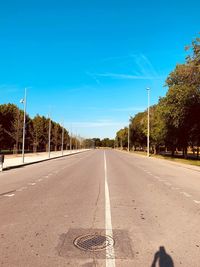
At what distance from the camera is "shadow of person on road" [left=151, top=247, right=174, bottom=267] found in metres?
4.95

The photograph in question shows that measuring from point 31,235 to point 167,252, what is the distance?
2.57m

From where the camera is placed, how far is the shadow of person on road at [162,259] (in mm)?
4948

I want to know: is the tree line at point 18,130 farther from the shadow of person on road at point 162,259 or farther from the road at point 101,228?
the shadow of person on road at point 162,259

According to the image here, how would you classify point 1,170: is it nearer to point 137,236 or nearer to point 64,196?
point 64,196

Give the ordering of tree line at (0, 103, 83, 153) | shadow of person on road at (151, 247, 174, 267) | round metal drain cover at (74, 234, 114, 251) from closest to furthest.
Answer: shadow of person on road at (151, 247, 174, 267)
round metal drain cover at (74, 234, 114, 251)
tree line at (0, 103, 83, 153)

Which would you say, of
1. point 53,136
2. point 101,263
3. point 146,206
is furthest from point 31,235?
point 53,136

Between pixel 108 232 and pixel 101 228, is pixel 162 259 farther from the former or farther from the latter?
pixel 101 228

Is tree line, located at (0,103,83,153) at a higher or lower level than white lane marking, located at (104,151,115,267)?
higher

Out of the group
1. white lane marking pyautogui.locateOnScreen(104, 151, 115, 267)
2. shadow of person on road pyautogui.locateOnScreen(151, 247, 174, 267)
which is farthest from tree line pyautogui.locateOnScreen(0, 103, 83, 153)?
shadow of person on road pyautogui.locateOnScreen(151, 247, 174, 267)

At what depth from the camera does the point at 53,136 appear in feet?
324

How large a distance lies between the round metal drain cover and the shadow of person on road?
90 centimetres

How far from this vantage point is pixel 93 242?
19.9 feet

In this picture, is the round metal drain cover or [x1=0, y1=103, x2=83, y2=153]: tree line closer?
the round metal drain cover

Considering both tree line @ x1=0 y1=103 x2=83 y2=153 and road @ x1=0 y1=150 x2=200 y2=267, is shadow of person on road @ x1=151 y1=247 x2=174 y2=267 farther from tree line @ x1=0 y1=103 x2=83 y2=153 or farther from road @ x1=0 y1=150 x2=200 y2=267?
tree line @ x1=0 y1=103 x2=83 y2=153
